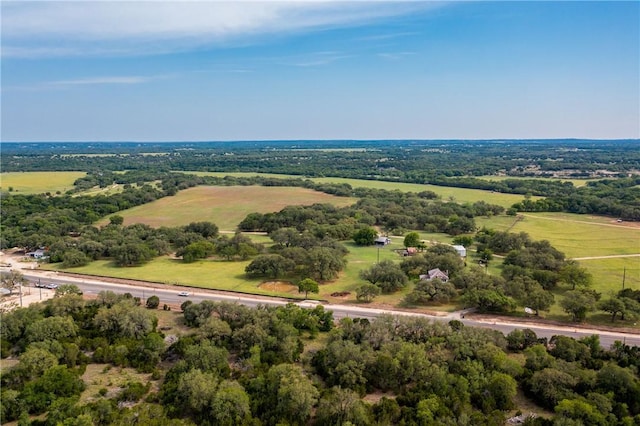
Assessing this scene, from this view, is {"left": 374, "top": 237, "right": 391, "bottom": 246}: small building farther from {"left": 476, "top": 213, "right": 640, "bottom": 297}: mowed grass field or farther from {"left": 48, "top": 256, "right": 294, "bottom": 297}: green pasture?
{"left": 476, "top": 213, "right": 640, "bottom": 297}: mowed grass field

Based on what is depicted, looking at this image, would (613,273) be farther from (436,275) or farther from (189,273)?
(189,273)

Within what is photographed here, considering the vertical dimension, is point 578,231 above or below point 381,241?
below

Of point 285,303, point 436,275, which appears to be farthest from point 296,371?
point 436,275

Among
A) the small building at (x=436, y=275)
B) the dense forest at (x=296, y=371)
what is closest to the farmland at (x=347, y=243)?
the small building at (x=436, y=275)

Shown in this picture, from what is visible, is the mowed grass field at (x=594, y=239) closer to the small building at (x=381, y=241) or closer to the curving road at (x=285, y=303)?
the curving road at (x=285, y=303)

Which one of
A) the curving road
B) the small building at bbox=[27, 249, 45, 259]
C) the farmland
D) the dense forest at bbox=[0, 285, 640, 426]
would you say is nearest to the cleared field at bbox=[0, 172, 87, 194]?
the farmland
